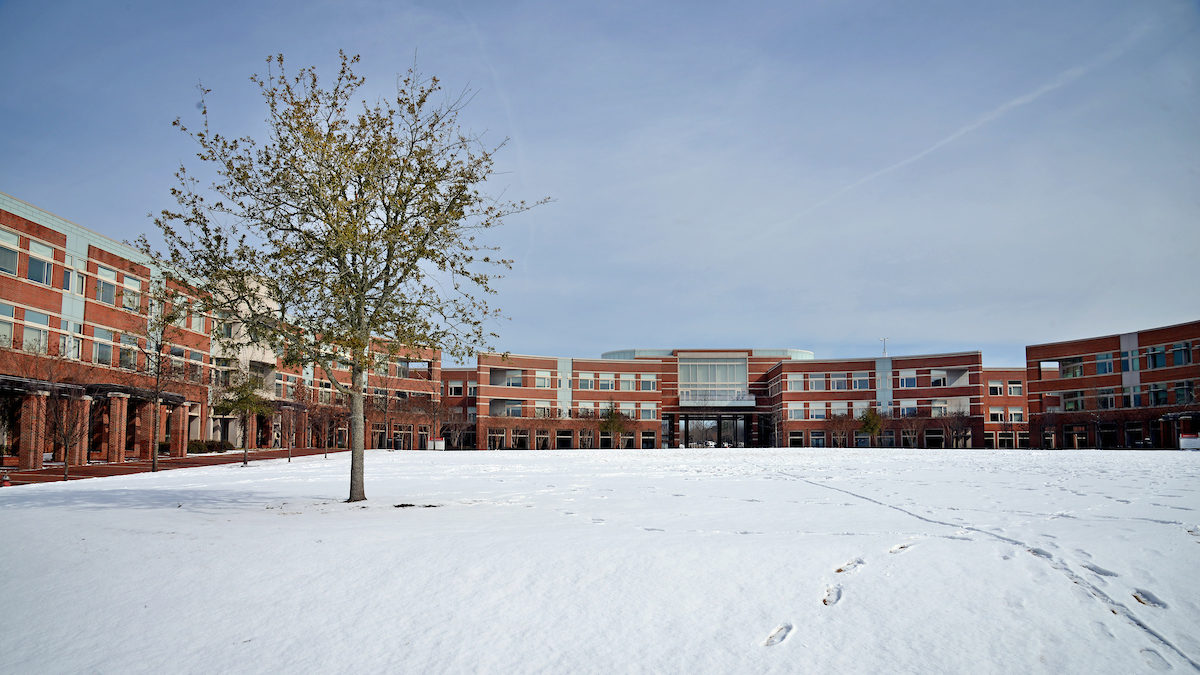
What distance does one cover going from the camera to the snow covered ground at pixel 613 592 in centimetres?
590

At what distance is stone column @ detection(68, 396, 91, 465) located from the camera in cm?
2780

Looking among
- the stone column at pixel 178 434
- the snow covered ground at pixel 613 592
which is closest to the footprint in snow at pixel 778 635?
the snow covered ground at pixel 613 592

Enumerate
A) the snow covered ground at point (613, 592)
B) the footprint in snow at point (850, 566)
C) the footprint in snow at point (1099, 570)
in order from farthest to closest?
Answer: 1. the footprint in snow at point (850, 566)
2. the footprint in snow at point (1099, 570)
3. the snow covered ground at point (613, 592)

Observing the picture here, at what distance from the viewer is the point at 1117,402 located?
2776 inches

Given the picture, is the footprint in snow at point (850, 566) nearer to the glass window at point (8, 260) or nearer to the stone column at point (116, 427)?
the stone column at point (116, 427)

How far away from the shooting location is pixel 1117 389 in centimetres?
7069

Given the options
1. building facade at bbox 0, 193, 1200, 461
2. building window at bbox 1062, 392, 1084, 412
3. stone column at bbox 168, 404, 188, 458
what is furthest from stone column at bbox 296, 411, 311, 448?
building window at bbox 1062, 392, 1084, 412

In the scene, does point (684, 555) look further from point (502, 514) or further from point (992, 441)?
point (992, 441)

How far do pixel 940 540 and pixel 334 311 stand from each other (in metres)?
11.0

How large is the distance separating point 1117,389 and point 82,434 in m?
78.9

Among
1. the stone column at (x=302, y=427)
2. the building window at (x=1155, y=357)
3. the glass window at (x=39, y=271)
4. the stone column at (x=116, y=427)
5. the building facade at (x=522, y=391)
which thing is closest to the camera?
the stone column at (x=116, y=427)

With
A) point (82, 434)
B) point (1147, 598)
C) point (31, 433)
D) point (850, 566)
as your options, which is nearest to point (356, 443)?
point (850, 566)

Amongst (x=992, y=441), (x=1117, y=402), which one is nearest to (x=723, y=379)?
(x=992, y=441)

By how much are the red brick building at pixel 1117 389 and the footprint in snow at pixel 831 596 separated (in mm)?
64470
